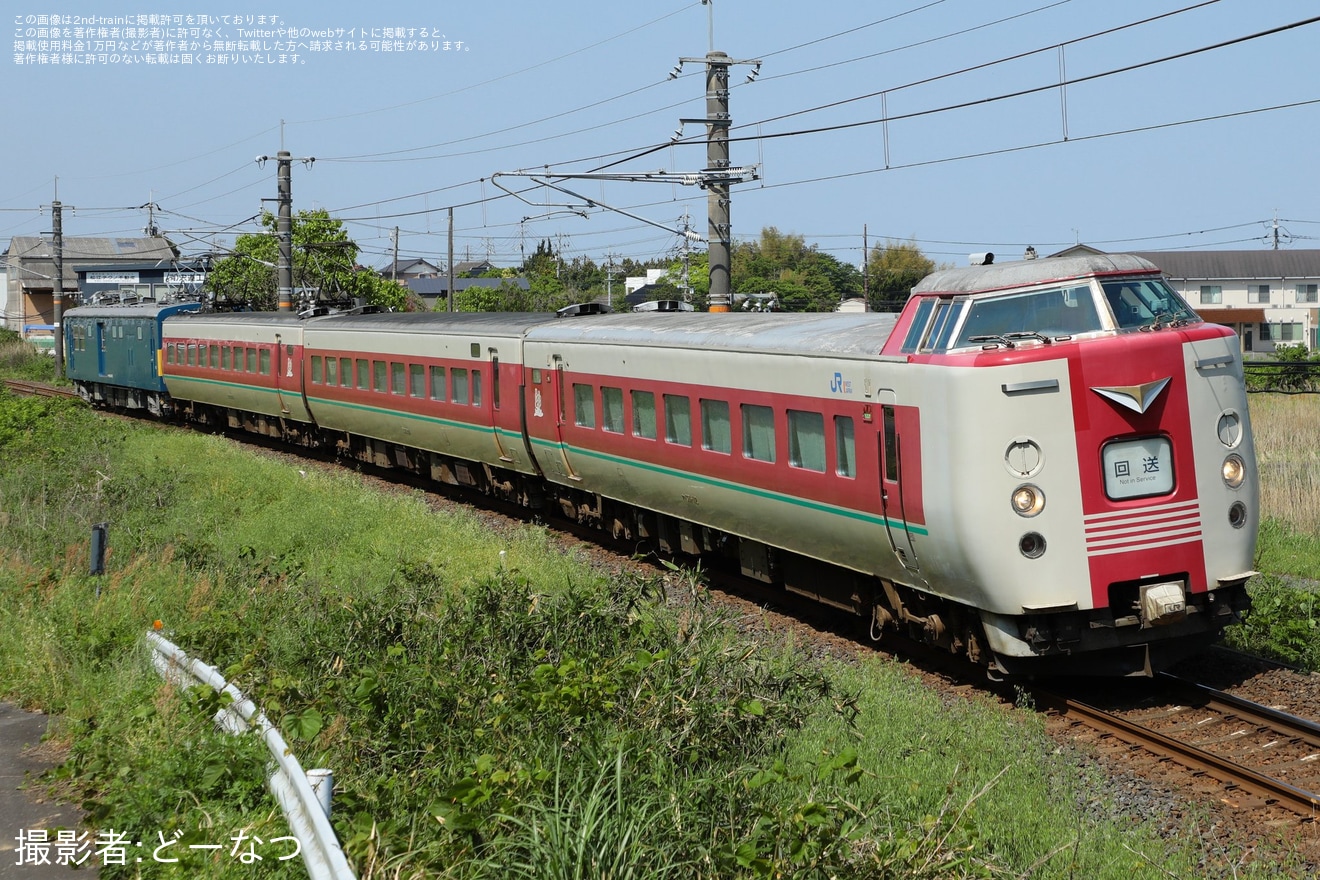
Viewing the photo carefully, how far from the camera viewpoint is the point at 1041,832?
723 centimetres

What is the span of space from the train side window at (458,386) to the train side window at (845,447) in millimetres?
10269

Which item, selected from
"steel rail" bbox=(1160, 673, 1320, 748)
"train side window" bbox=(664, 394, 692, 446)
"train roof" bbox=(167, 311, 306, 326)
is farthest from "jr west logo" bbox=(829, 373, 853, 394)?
"train roof" bbox=(167, 311, 306, 326)

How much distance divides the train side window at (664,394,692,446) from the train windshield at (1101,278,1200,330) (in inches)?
210

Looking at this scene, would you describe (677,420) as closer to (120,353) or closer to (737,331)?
(737,331)

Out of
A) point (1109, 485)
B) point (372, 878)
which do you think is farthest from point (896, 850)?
point (1109, 485)

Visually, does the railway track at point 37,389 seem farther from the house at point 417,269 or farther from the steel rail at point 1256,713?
the house at point 417,269

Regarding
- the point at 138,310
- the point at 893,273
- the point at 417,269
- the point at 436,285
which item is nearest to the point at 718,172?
the point at 138,310

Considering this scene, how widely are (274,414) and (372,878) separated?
24.6 metres

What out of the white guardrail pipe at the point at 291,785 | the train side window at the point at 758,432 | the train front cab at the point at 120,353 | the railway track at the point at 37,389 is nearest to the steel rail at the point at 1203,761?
the train side window at the point at 758,432

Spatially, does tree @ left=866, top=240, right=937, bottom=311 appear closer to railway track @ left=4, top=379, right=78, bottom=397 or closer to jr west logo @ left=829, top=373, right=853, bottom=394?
railway track @ left=4, top=379, right=78, bottom=397

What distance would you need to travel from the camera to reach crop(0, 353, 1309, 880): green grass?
20.7ft

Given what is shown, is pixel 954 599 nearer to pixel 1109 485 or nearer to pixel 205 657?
pixel 1109 485

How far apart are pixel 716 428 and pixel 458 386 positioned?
8.13 m

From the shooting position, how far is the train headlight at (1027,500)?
9.41m
